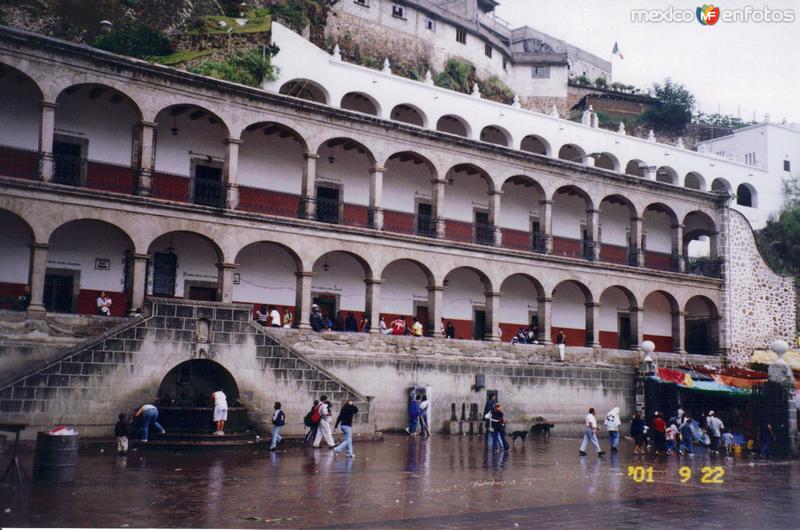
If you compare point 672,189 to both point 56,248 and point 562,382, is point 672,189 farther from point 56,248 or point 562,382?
point 56,248

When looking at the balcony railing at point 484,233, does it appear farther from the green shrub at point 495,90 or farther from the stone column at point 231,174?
the green shrub at point 495,90

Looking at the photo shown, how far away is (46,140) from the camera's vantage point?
21.1m

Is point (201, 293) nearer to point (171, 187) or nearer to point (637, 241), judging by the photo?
point (171, 187)

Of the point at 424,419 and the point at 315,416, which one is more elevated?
the point at 315,416

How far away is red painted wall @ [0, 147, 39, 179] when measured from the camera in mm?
21661

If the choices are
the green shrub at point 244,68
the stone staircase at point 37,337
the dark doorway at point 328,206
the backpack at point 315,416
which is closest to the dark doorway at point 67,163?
the green shrub at point 244,68

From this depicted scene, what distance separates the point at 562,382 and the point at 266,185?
12114 mm

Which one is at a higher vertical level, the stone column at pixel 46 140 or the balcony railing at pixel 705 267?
the stone column at pixel 46 140

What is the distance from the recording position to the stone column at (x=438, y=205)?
2770 cm

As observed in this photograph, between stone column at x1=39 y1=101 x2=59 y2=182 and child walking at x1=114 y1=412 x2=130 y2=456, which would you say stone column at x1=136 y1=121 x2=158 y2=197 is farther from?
child walking at x1=114 y1=412 x2=130 y2=456

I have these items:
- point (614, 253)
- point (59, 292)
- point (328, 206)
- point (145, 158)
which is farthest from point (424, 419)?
point (614, 253)

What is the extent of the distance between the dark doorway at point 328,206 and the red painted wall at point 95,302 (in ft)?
22.6

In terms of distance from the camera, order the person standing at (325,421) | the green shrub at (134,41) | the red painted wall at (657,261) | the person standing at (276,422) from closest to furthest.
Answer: the person standing at (276,422)
the person standing at (325,421)
the green shrub at (134,41)
the red painted wall at (657,261)

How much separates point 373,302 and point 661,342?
1565 centimetres
